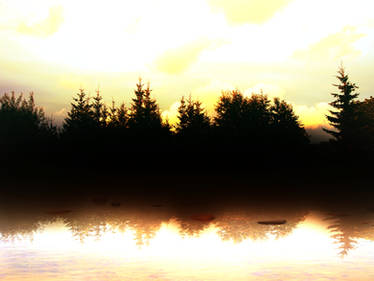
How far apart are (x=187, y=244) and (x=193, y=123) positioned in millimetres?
36656

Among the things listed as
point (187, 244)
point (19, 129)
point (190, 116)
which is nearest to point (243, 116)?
point (190, 116)

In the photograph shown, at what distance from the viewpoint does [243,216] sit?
16984mm

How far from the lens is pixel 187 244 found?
11695 mm

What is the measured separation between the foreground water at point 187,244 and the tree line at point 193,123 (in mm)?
21351

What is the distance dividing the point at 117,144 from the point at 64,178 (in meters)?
6.41

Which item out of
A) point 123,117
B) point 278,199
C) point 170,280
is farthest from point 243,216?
point 123,117

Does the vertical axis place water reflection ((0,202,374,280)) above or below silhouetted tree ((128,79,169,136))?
below

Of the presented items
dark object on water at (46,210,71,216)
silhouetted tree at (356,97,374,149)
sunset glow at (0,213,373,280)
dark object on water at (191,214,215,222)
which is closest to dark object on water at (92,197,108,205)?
dark object on water at (46,210,71,216)

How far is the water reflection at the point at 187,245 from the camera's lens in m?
8.70

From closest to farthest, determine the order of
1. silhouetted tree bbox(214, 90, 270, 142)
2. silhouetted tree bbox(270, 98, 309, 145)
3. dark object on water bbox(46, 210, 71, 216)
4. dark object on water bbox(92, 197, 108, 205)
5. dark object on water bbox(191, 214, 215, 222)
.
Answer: dark object on water bbox(191, 214, 215, 222) < dark object on water bbox(46, 210, 71, 216) < dark object on water bbox(92, 197, 108, 205) < silhouetted tree bbox(214, 90, 270, 142) < silhouetted tree bbox(270, 98, 309, 145)

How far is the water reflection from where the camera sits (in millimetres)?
8703

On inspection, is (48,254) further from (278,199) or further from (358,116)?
(358,116)

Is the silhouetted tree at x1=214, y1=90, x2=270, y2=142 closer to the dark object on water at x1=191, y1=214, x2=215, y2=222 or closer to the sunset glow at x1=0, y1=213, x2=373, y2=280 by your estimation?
the dark object on water at x1=191, y1=214, x2=215, y2=222

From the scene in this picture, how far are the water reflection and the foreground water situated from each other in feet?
0.07
